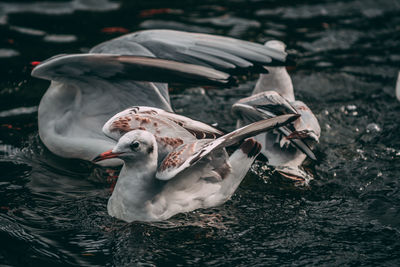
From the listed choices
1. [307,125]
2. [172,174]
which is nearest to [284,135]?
[307,125]

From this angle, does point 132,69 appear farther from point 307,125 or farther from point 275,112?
point 307,125

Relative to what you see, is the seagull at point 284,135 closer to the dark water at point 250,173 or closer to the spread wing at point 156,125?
the dark water at point 250,173

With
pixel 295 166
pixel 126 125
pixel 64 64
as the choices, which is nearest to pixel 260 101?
pixel 295 166

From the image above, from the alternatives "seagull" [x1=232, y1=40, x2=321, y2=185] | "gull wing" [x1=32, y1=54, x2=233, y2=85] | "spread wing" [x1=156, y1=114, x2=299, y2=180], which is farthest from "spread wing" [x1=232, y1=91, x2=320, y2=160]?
"spread wing" [x1=156, y1=114, x2=299, y2=180]

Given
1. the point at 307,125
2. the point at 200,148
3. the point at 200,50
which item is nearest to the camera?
the point at 200,148

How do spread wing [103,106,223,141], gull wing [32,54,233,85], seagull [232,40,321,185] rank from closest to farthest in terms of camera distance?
spread wing [103,106,223,141] → gull wing [32,54,233,85] → seagull [232,40,321,185]

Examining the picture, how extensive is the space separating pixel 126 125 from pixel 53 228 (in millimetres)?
1090

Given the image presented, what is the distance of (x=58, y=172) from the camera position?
6461 millimetres

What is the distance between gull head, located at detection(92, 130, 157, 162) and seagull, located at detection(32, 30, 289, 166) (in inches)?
38.3

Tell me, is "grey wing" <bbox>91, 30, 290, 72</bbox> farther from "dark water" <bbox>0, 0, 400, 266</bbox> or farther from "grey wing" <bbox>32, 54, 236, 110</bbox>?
"dark water" <bbox>0, 0, 400, 266</bbox>

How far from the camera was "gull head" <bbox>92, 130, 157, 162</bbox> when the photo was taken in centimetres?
514

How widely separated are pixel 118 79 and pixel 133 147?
133 cm

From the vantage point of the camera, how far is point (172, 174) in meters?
4.96

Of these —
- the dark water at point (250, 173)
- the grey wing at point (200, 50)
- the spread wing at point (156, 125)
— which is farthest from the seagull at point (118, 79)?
the spread wing at point (156, 125)
